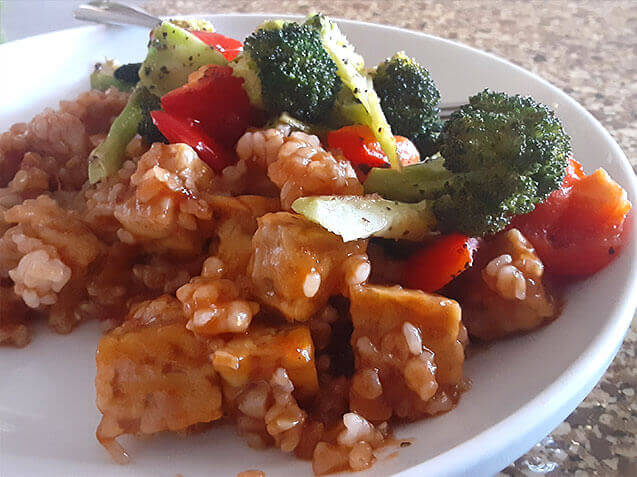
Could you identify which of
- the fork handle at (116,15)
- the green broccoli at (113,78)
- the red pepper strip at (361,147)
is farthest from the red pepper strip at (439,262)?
the fork handle at (116,15)

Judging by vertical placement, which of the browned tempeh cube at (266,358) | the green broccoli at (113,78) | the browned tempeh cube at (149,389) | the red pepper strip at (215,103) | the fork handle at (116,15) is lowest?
the browned tempeh cube at (149,389)

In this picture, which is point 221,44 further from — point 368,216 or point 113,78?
point 368,216

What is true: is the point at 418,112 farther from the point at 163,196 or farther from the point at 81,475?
the point at 81,475

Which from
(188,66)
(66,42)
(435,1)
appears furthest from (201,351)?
(435,1)

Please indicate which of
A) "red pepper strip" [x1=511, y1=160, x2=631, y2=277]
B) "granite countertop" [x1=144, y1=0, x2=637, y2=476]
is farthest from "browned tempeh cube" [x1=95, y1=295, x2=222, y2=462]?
"granite countertop" [x1=144, y1=0, x2=637, y2=476]

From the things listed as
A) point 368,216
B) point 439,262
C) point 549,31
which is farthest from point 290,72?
point 549,31

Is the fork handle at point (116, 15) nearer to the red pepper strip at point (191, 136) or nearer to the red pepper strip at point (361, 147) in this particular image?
the red pepper strip at point (191, 136)
